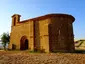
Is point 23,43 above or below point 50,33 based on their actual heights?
below

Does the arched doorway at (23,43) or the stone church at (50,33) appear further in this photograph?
the arched doorway at (23,43)

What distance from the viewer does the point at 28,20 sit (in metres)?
24.5

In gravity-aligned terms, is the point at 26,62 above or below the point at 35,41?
below

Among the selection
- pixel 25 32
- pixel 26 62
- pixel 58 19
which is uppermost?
pixel 58 19

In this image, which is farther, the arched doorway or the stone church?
the arched doorway

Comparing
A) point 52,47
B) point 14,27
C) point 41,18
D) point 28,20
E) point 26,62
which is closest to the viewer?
point 26,62

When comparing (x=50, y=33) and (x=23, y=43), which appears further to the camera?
(x=23, y=43)

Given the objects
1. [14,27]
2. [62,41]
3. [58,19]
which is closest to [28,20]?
[14,27]

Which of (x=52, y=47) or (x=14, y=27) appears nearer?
(x=52, y=47)

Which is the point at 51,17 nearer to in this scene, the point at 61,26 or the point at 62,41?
the point at 61,26

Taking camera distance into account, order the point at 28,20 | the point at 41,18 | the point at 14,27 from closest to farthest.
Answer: the point at 41,18, the point at 28,20, the point at 14,27

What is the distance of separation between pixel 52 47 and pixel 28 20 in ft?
25.9

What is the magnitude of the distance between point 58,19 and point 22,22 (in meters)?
8.39

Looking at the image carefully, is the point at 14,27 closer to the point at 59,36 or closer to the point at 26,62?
the point at 59,36
